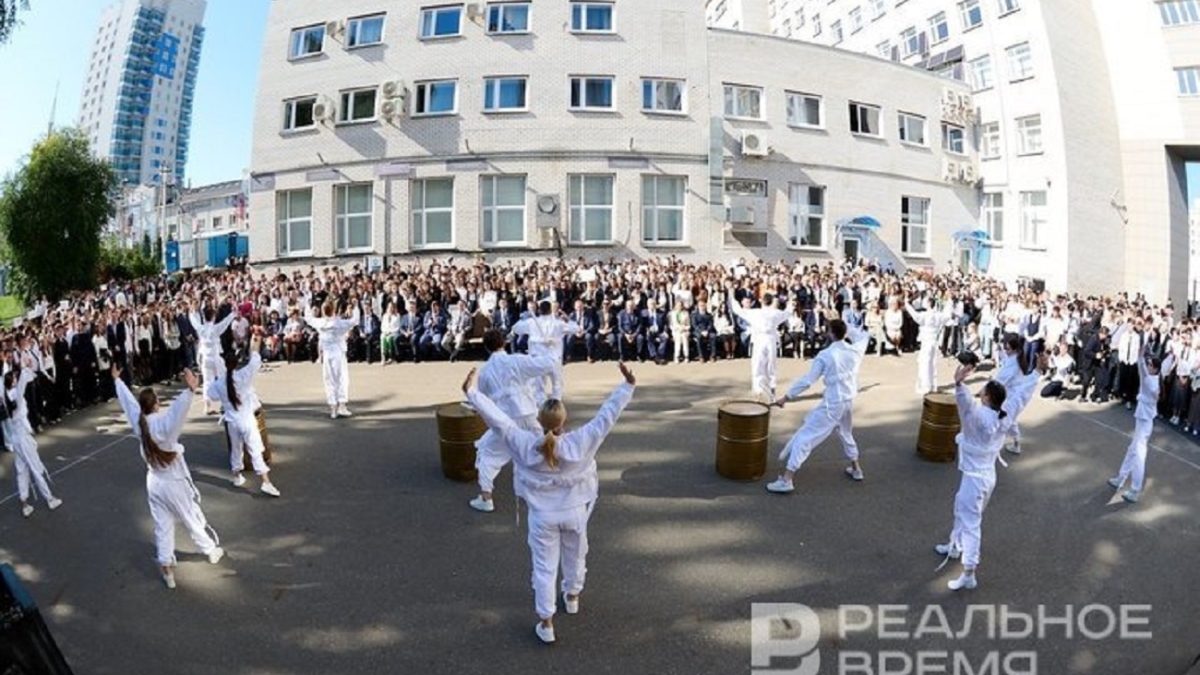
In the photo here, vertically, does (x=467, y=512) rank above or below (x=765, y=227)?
below

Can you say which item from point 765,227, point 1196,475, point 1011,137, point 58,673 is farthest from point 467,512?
point 1011,137

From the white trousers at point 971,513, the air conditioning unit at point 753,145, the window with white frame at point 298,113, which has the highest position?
the window with white frame at point 298,113

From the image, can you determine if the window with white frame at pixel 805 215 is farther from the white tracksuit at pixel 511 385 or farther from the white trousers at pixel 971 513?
the white trousers at pixel 971 513

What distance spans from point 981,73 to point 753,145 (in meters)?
15.3

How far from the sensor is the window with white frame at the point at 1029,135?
29688 millimetres

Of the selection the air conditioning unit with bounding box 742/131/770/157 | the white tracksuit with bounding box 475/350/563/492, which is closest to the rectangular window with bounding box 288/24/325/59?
the air conditioning unit with bounding box 742/131/770/157

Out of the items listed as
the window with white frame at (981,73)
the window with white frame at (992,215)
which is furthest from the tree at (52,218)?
the window with white frame at (981,73)

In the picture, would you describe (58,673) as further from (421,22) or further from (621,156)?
(421,22)

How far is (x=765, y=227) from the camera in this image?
84.1 ft

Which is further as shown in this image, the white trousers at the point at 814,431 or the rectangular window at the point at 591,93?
the rectangular window at the point at 591,93

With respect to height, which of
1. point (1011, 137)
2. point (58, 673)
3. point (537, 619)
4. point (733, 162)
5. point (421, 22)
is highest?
point (421, 22)

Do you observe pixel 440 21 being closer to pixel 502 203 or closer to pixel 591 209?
pixel 502 203

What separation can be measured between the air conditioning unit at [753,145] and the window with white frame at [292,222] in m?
16.9

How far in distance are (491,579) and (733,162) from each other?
22.0 m
